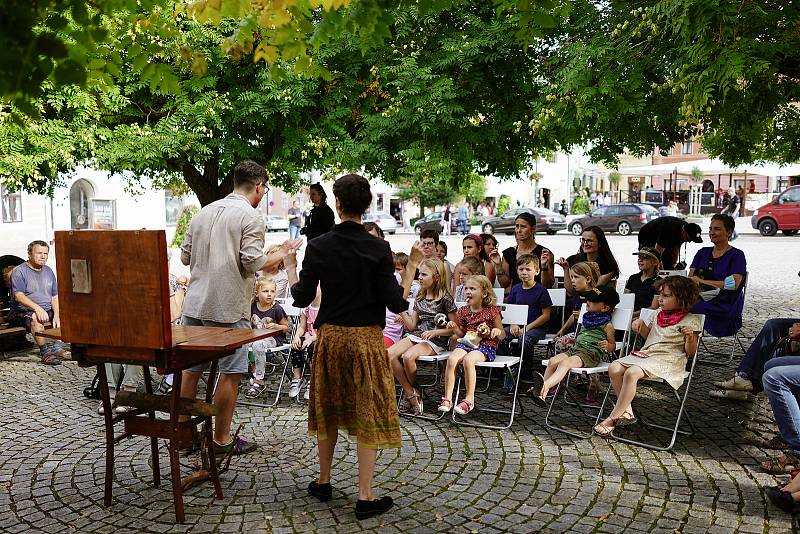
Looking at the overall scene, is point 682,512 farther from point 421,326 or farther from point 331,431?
point 421,326

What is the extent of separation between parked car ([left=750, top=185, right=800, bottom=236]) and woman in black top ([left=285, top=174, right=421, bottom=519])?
28380 mm

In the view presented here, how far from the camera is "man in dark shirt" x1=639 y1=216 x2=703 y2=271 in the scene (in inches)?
375

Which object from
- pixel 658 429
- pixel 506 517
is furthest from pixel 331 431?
pixel 658 429

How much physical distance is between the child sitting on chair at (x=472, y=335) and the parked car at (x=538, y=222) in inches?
1106

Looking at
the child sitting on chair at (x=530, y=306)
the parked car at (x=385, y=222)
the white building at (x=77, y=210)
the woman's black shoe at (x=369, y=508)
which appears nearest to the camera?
the woman's black shoe at (x=369, y=508)

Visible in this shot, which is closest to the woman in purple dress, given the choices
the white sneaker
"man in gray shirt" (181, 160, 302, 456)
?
the white sneaker

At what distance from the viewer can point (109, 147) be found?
9.20 meters

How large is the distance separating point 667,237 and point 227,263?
264 inches

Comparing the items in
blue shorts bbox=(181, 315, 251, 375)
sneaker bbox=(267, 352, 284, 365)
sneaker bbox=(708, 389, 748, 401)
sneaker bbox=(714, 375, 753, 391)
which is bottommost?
sneaker bbox=(708, 389, 748, 401)

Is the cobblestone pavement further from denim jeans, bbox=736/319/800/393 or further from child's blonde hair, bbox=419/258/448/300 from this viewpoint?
child's blonde hair, bbox=419/258/448/300

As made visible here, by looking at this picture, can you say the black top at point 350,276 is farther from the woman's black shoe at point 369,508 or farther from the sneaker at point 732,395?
the sneaker at point 732,395

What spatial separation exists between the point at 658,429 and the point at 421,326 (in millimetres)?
2247

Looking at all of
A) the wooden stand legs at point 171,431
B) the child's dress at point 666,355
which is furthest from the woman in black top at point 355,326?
the child's dress at point 666,355

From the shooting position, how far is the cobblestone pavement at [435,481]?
4.11 metres
